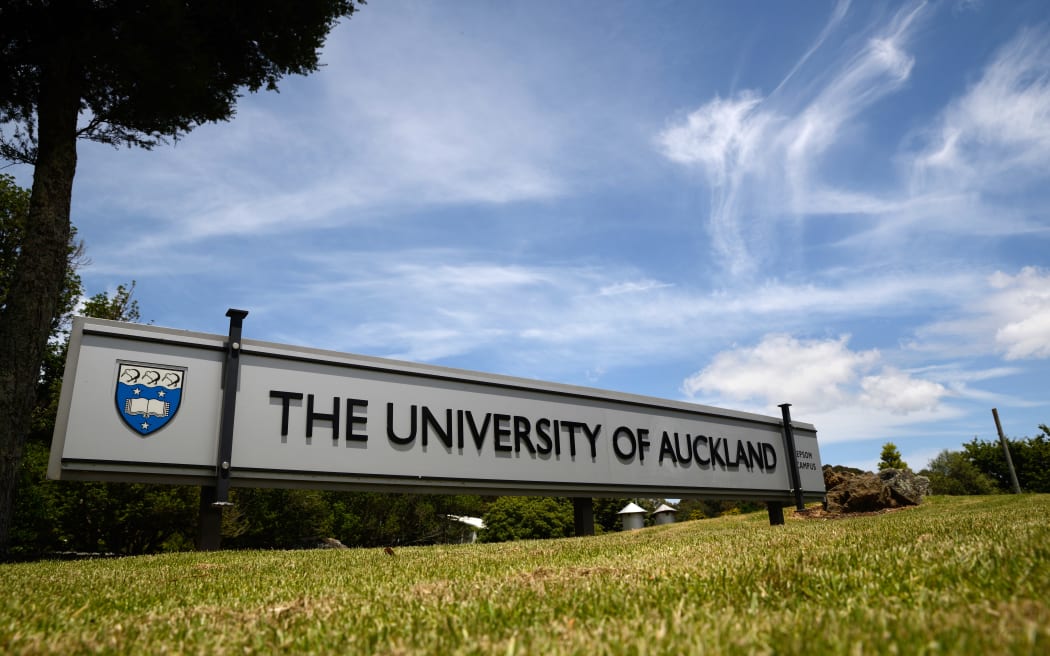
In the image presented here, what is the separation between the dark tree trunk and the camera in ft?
35.5

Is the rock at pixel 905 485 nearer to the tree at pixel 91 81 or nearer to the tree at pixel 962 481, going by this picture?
the tree at pixel 91 81

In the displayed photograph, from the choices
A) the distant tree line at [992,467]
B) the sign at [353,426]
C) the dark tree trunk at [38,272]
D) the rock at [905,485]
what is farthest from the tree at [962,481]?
the dark tree trunk at [38,272]

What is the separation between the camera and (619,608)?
10.7 ft

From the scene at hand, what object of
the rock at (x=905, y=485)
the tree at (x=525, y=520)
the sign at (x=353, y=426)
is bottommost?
the tree at (x=525, y=520)

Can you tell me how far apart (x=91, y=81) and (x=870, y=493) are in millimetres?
26167

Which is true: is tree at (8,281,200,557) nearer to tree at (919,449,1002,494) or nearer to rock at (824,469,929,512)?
rock at (824,469,929,512)

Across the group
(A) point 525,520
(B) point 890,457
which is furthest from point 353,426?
(B) point 890,457

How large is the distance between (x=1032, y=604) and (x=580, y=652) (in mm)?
1782

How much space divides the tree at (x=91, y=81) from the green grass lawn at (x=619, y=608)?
751cm

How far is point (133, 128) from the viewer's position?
15398mm

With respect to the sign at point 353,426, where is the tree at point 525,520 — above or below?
below

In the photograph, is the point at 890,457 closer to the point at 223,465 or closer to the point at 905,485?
the point at 905,485

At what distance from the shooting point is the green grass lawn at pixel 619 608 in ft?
7.91

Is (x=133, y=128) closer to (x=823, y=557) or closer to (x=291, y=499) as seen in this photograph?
(x=823, y=557)
